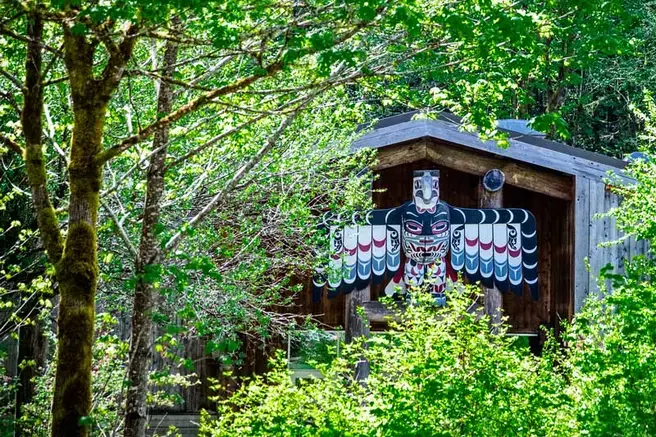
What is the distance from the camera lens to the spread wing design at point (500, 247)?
1339 centimetres

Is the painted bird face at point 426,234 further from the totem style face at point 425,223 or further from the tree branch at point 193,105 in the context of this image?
the tree branch at point 193,105

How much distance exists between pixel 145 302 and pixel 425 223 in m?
6.07

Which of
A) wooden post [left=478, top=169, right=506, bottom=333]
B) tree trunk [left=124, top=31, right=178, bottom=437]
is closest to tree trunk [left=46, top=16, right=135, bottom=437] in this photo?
tree trunk [left=124, top=31, right=178, bottom=437]

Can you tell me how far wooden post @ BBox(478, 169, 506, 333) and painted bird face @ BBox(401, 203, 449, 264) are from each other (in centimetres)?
57

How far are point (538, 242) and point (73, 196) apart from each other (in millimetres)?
8931

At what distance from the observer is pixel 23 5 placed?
616 centimetres

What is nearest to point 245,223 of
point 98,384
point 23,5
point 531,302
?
point 98,384

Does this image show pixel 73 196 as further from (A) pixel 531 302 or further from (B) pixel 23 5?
(A) pixel 531 302

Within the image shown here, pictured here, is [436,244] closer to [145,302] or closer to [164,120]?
[145,302]

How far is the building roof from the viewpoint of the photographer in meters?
13.4

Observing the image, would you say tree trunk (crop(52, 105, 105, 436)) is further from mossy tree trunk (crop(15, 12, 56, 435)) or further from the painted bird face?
the painted bird face

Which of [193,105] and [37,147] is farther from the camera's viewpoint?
[37,147]

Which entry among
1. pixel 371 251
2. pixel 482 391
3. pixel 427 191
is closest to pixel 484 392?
pixel 482 391

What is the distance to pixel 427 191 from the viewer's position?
13320 mm
